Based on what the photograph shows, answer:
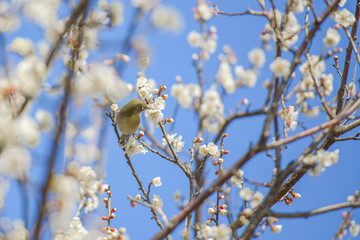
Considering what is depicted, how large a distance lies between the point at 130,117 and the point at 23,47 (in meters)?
1.88

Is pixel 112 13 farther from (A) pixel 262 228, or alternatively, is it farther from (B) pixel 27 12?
(A) pixel 262 228

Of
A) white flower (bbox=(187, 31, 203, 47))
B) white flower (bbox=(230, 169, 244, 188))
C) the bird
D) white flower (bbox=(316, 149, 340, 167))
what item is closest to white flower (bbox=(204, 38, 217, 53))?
white flower (bbox=(187, 31, 203, 47))

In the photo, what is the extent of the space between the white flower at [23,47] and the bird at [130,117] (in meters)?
1.76

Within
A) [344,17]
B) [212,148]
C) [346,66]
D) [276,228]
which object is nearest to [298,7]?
[344,17]

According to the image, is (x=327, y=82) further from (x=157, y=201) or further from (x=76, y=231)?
(x=76, y=231)

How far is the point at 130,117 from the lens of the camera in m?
3.96

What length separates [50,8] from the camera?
2.13 m

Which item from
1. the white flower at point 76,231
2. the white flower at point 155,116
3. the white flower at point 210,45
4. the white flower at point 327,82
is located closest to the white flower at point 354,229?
the white flower at point 327,82

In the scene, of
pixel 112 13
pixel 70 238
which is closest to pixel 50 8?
pixel 112 13

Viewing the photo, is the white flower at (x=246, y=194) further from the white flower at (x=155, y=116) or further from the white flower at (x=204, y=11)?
the white flower at (x=204, y=11)

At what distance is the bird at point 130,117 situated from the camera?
12.8ft

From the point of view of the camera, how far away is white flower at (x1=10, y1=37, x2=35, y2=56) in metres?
2.17

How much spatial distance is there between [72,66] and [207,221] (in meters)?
2.07

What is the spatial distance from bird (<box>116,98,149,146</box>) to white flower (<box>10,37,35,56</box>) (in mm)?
1761
